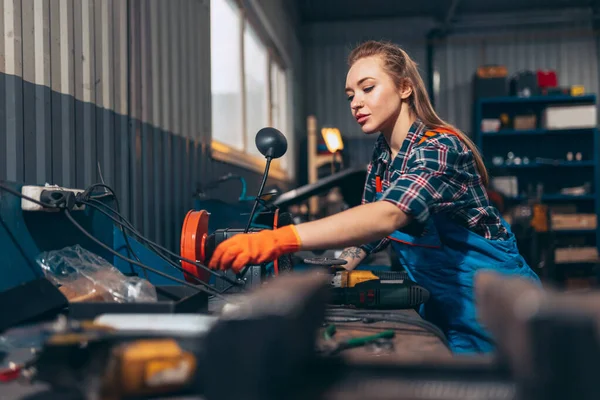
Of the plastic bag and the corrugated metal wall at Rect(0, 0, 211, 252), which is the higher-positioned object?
the corrugated metal wall at Rect(0, 0, 211, 252)

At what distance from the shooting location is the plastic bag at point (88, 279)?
937 millimetres

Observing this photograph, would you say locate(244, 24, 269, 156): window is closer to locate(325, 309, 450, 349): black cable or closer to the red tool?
the red tool

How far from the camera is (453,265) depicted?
1308mm

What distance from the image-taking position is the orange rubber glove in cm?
92

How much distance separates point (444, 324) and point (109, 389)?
0.95m

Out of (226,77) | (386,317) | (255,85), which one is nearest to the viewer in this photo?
(386,317)

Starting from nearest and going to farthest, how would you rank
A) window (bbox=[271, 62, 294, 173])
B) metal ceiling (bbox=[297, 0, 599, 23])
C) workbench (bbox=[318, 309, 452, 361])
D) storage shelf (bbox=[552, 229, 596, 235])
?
workbench (bbox=[318, 309, 452, 361]) < window (bbox=[271, 62, 294, 173]) < storage shelf (bbox=[552, 229, 596, 235]) < metal ceiling (bbox=[297, 0, 599, 23])

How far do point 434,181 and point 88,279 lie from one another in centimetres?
75

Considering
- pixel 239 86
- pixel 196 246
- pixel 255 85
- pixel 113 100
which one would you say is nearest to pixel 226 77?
pixel 239 86

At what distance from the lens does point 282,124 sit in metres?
5.45

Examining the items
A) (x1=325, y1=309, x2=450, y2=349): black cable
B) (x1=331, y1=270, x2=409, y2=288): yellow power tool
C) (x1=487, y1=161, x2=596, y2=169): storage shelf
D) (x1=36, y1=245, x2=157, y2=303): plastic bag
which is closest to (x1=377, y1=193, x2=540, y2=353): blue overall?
(x1=331, y1=270, x2=409, y2=288): yellow power tool

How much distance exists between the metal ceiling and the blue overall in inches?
226

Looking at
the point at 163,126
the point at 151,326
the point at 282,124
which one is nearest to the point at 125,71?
the point at 163,126

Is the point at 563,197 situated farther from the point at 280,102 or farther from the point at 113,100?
the point at 113,100
